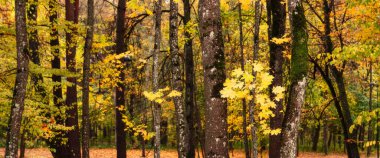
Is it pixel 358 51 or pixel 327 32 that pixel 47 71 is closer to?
pixel 358 51

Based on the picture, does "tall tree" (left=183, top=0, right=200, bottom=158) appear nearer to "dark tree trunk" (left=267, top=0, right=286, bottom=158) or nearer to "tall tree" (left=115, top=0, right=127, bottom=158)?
"tall tree" (left=115, top=0, right=127, bottom=158)

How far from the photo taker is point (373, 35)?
39.3ft

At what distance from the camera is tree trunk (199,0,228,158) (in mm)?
5543

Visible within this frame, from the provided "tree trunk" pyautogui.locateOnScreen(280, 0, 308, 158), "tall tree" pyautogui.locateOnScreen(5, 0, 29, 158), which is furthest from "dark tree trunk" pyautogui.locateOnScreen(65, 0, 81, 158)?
"tree trunk" pyautogui.locateOnScreen(280, 0, 308, 158)

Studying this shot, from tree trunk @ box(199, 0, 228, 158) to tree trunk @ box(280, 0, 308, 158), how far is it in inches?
58.2

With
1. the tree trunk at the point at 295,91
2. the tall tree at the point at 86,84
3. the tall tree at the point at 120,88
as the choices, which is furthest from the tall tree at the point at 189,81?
the tree trunk at the point at 295,91

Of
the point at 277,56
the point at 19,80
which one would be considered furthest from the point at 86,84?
the point at 277,56

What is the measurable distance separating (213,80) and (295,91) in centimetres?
176

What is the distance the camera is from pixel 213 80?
5.61 m

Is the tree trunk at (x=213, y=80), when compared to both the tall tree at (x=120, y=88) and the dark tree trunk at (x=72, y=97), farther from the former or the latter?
the tall tree at (x=120, y=88)

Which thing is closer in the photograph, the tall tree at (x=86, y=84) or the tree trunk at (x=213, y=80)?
the tree trunk at (x=213, y=80)

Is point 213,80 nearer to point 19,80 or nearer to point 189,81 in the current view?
point 19,80

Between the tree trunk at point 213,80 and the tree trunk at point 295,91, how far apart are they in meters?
1.48

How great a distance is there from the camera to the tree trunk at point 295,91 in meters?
6.51
